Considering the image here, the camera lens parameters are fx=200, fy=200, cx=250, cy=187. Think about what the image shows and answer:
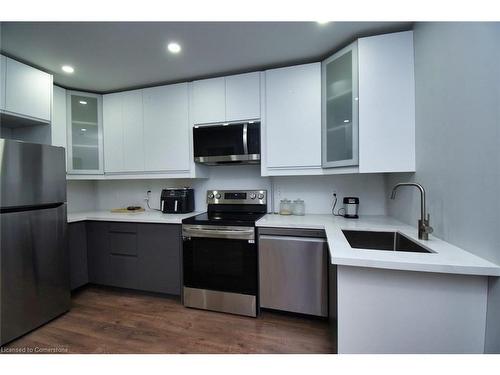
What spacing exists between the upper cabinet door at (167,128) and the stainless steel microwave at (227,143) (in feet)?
0.52

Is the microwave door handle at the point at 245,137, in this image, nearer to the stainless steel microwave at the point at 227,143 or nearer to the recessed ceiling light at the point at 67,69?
the stainless steel microwave at the point at 227,143

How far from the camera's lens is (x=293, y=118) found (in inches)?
73.2

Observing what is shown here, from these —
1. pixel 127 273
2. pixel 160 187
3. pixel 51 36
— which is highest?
pixel 51 36

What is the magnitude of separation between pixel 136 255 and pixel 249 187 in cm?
136

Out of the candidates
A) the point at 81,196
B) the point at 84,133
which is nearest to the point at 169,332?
the point at 81,196

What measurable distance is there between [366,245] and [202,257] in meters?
1.37

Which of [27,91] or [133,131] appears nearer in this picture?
[27,91]

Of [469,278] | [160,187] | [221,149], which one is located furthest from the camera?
[160,187]

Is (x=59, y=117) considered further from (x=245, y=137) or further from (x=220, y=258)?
(x=220, y=258)

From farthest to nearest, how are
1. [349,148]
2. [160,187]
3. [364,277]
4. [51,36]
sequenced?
[160,187] → [349,148] → [51,36] → [364,277]

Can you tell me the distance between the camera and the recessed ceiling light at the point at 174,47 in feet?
5.19

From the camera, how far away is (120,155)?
7.81 ft
